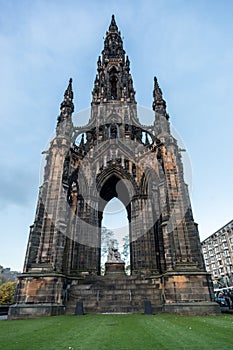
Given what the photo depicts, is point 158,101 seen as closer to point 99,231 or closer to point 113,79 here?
point 99,231

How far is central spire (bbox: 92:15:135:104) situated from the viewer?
26.9 meters

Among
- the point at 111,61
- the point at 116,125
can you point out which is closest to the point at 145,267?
the point at 116,125

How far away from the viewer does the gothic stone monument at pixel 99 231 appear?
1066 cm

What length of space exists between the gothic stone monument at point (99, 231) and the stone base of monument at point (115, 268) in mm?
93

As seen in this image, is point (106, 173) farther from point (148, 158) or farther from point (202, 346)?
point (202, 346)

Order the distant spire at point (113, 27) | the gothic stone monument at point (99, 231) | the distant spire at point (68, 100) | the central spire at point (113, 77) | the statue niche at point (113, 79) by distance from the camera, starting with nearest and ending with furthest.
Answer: the gothic stone monument at point (99, 231)
the distant spire at point (68, 100)
the central spire at point (113, 77)
the statue niche at point (113, 79)
the distant spire at point (113, 27)

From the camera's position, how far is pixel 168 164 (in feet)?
46.3

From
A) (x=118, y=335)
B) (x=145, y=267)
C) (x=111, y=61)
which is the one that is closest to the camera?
(x=118, y=335)

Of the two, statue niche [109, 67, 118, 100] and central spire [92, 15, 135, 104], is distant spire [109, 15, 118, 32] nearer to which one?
central spire [92, 15, 135, 104]

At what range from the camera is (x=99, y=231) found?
17438 millimetres

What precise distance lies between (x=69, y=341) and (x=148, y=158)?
50.2ft

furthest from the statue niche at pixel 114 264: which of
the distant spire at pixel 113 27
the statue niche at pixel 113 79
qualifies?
the distant spire at pixel 113 27

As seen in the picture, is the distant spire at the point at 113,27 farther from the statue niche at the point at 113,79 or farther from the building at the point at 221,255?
the building at the point at 221,255

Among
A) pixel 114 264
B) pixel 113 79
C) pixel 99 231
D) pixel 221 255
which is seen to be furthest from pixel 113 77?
pixel 221 255
